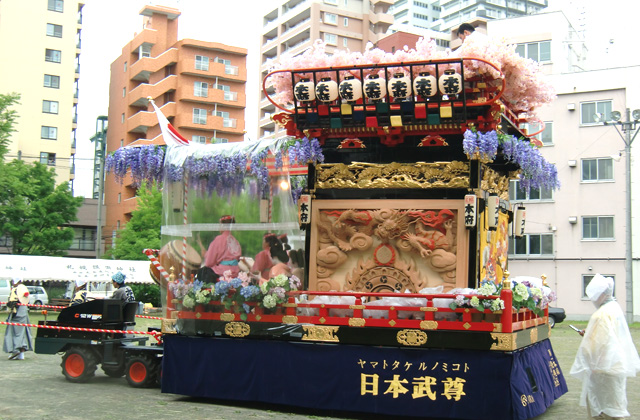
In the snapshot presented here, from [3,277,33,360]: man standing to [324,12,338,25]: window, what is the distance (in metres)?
53.2

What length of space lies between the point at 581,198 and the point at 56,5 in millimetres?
44417

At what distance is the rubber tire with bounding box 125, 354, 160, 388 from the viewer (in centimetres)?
1258

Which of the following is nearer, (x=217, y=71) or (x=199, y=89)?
(x=199, y=89)

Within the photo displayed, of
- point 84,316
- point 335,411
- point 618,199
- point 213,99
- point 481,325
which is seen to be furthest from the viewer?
point 213,99

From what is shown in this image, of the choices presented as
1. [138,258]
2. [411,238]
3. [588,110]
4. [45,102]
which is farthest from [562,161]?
[45,102]

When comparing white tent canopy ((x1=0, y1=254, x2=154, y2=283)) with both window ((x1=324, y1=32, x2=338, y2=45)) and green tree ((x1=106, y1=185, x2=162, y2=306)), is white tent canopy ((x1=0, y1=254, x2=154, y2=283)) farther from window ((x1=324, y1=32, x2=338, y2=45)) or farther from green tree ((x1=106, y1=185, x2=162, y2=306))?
window ((x1=324, y1=32, x2=338, y2=45))

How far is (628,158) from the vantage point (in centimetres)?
3052

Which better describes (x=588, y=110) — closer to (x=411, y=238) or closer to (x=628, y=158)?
(x=628, y=158)

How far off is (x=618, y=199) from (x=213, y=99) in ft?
105

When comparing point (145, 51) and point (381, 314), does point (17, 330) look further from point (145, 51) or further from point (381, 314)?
point (145, 51)

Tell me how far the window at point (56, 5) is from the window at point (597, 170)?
43.5m

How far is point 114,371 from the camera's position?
534 inches

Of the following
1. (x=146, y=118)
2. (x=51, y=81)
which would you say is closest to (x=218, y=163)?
(x=146, y=118)

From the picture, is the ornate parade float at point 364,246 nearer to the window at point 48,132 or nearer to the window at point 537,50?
the window at point 537,50
